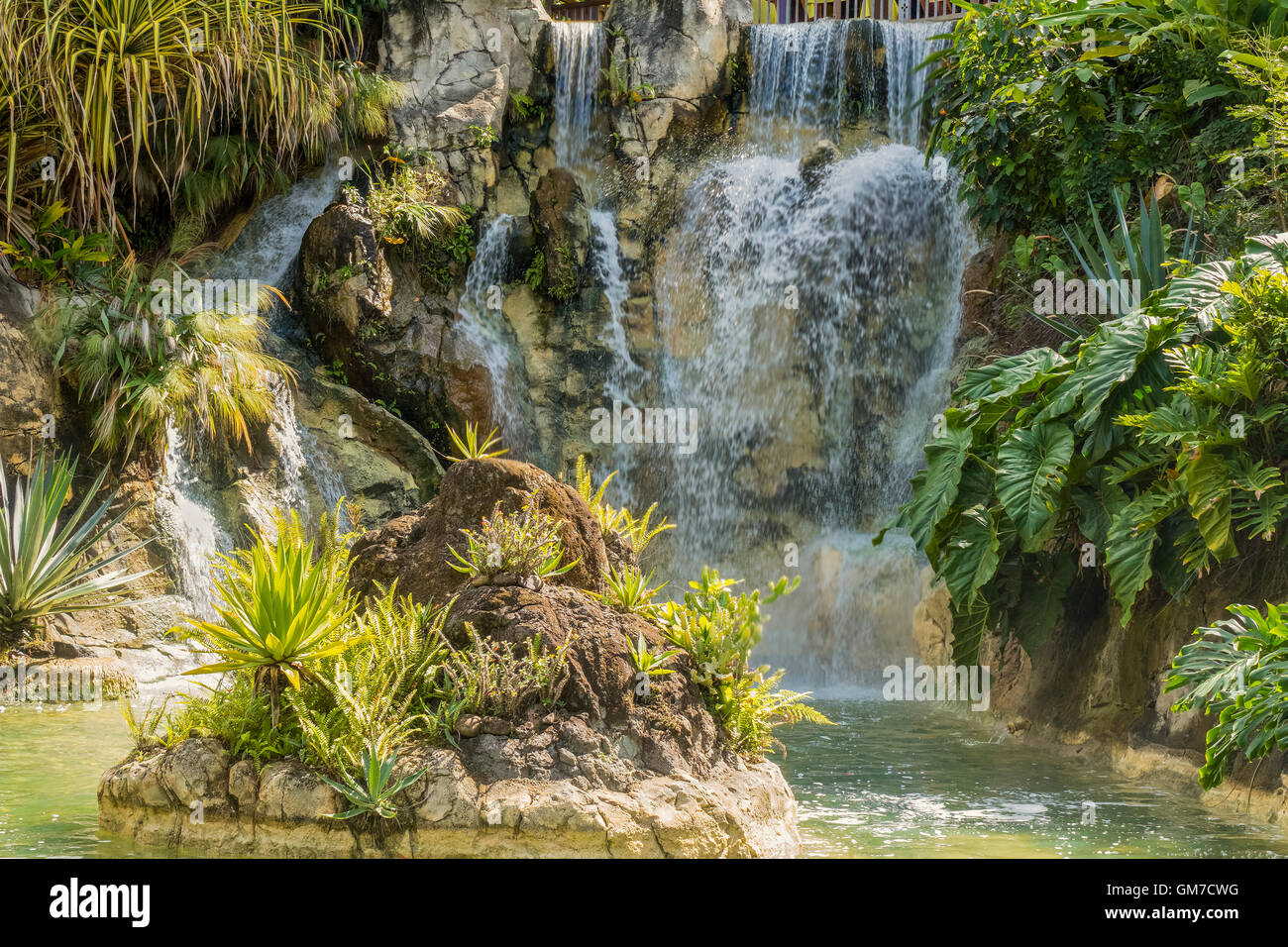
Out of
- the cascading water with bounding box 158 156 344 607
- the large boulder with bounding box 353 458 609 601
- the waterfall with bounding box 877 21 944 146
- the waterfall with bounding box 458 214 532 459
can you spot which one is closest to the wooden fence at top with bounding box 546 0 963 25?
the waterfall with bounding box 877 21 944 146

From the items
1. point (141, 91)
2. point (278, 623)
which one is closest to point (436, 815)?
point (278, 623)

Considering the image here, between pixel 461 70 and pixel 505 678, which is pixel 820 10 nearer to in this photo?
pixel 461 70

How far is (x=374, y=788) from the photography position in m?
5.02

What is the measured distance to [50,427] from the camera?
10414 mm

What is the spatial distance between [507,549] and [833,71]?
10.1 meters

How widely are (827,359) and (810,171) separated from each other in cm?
226

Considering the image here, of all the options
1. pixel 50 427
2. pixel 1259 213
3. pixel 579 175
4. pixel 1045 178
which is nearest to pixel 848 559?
pixel 1045 178

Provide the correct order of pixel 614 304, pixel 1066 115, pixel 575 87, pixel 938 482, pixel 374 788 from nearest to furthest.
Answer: pixel 374 788, pixel 938 482, pixel 1066 115, pixel 614 304, pixel 575 87

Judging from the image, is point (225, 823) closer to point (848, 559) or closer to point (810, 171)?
point (848, 559)

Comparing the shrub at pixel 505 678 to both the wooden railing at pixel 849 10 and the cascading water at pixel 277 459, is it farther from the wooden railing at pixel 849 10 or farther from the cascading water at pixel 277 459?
the wooden railing at pixel 849 10

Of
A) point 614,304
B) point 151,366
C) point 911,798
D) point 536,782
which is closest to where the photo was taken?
point 536,782

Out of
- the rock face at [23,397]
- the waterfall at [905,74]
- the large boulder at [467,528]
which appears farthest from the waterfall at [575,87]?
the large boulder at [467,528]

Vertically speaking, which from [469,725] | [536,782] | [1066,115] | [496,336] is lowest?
[536,782]

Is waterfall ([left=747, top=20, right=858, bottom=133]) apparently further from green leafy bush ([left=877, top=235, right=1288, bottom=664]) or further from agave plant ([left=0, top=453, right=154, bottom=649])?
agave plant ([left=0, top=453, right=154, bottom=649])
